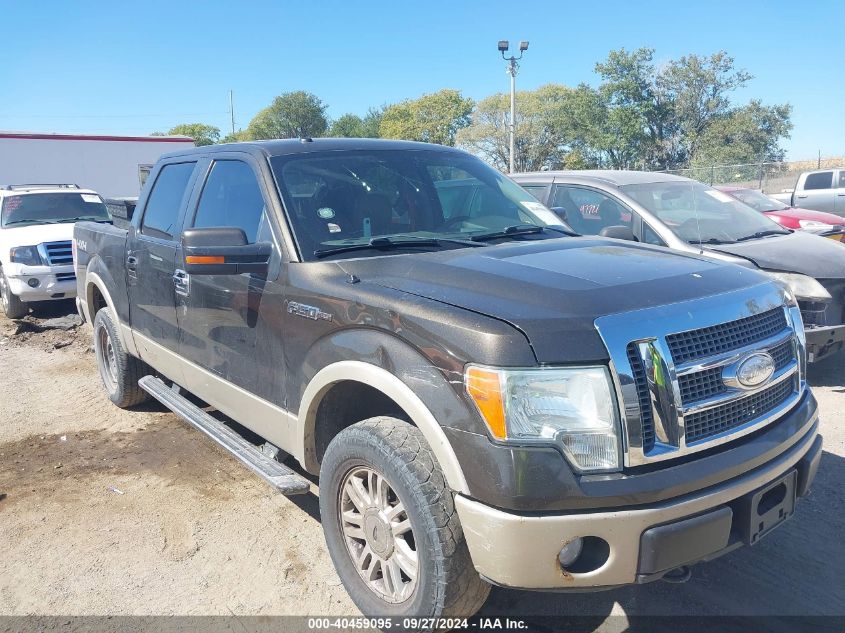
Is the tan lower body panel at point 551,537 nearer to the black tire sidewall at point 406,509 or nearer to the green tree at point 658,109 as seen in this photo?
the black tire sidewall at point 406,509

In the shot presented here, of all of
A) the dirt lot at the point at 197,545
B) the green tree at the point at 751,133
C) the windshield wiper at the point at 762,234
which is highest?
the green tree at the point at 751,133

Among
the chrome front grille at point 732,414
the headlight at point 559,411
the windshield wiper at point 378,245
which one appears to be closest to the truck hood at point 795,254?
the chrome front grille at point 732,414

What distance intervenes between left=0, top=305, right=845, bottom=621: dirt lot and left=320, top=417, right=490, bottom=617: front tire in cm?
33

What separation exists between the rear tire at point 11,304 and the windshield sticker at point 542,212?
8382mm

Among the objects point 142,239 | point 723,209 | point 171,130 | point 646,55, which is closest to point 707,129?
point 646,55

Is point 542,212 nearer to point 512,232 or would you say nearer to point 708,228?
point 512,232

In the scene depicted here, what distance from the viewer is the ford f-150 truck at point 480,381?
2.22 meters

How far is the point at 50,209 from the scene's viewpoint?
37.0ft

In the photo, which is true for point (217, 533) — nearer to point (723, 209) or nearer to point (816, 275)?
point (816, 275)

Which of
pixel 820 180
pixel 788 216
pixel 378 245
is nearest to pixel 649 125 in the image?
pixel 820 180

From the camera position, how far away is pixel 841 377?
616cm

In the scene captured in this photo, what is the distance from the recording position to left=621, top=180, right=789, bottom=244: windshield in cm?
635

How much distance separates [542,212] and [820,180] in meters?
17.6

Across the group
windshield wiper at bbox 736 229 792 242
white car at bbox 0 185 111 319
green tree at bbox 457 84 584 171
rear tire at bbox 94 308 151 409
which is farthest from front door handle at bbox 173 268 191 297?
green tree at bbox 457 84 584 171
